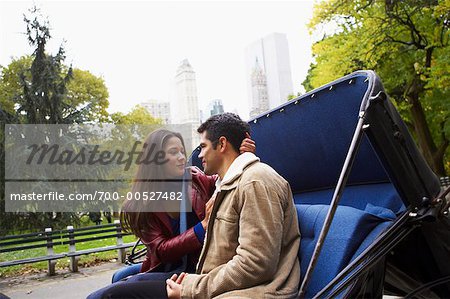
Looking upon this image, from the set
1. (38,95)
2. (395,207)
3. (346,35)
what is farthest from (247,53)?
(395,207)

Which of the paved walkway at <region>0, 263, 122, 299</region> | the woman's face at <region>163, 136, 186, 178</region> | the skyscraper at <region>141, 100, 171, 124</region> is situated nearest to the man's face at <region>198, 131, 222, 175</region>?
the woman's face at <region>163, 136, 186, 178</region>

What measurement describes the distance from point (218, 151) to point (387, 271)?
43.0 inches

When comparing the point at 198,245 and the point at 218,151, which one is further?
the point at 198,245

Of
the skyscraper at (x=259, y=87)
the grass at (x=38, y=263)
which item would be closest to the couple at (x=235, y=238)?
the grass at (x=38, y=263)

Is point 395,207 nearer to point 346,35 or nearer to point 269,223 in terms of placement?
point 269,223

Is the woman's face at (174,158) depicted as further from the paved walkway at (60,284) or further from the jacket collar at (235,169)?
the paved walkway at (60,284)

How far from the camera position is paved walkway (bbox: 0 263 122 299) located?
606 centimetres

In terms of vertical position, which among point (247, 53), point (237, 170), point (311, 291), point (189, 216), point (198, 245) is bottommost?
point (311, 291)

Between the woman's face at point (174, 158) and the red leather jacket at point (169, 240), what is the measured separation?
0.17 m

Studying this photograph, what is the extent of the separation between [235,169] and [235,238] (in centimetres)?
31

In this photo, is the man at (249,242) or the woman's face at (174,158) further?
the woman's face at (174,158)

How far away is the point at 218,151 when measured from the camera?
204cm

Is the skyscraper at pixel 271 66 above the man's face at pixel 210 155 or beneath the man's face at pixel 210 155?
above

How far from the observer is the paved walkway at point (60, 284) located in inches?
239
